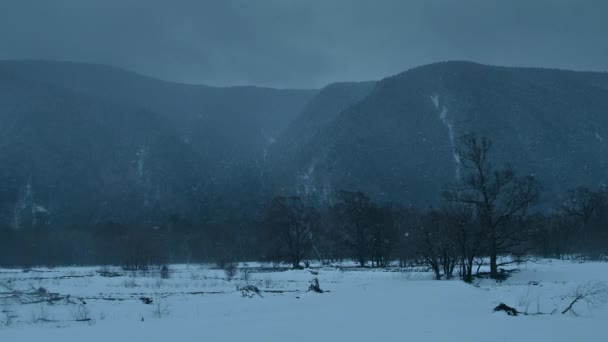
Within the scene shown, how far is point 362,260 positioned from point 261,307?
37.0 meters

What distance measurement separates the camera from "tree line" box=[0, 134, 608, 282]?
28406 mm

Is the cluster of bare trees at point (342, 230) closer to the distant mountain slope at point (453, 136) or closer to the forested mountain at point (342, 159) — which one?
the forested mountain at point (342, 159)

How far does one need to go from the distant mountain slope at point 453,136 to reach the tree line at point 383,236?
206 ft

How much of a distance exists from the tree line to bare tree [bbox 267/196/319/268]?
0.13 m

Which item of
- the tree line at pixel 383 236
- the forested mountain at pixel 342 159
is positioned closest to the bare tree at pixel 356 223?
Answer: the tree line at pixel 383 236

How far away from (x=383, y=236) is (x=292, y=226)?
11.6 meters

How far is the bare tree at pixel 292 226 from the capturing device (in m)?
57.8

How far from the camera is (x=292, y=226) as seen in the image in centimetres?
5894

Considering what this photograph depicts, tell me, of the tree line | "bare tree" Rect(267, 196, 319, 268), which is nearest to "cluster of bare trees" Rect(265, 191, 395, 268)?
"bare tree" Rect(267, 196, 319, 268)

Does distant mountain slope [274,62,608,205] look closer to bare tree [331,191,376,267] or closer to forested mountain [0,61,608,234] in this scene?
forested mountain [0,61,608,234]

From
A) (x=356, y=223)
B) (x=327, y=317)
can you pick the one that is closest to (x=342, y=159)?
(x=356, y=223)

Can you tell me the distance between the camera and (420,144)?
174000mm

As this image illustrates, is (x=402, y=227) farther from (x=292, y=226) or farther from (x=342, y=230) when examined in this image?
(x=292, y=226)

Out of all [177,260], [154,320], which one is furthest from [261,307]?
[177,260]
